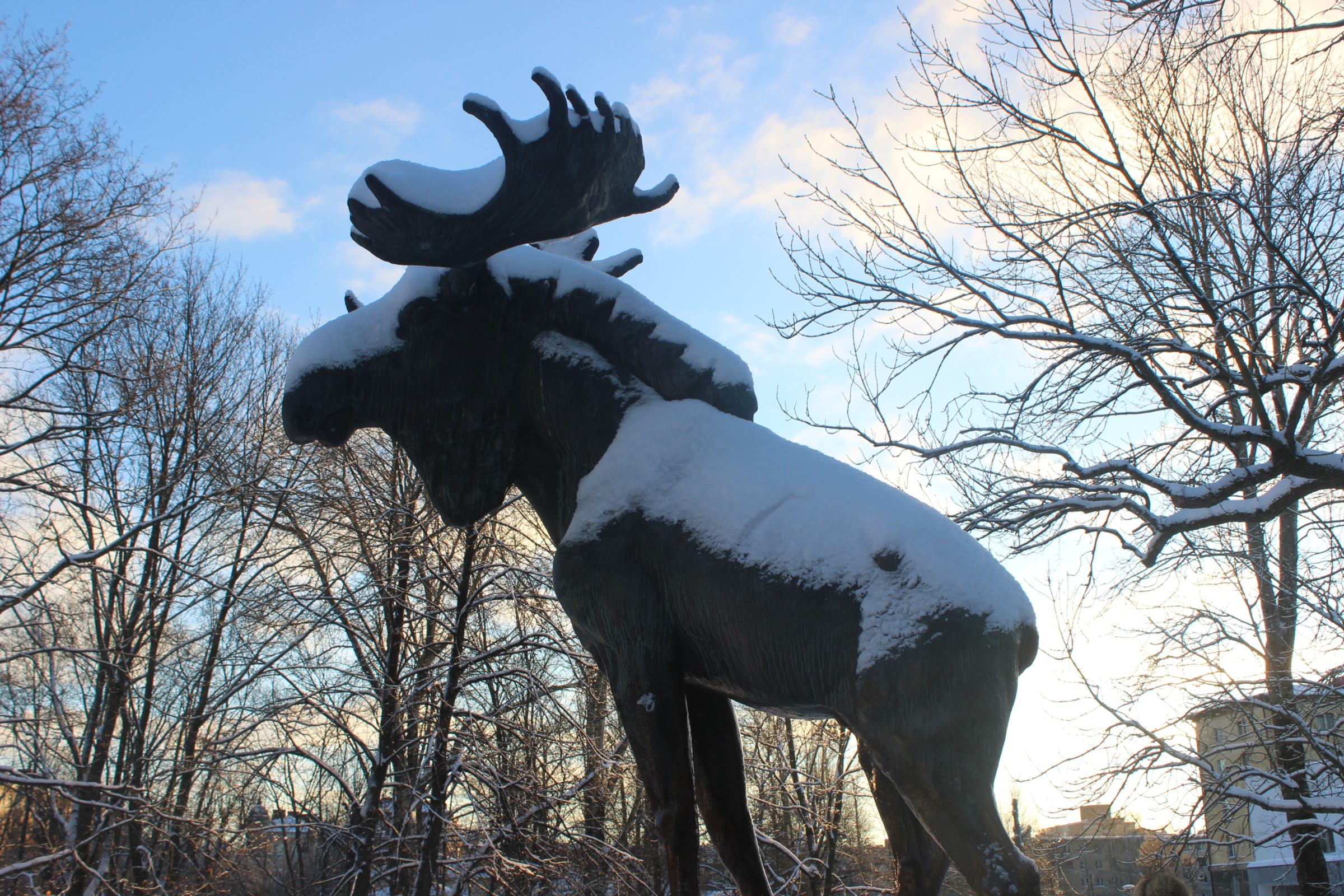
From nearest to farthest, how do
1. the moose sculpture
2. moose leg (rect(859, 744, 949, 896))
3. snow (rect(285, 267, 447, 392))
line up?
the moose sculpture
moose leg (rect(859, 744, 949, 896))
snow (rect(285, 267, 447, 392))

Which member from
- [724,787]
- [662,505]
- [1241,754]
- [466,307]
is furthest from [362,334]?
[1241,754]

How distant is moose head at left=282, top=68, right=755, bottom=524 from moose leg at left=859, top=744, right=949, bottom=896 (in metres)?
1.27

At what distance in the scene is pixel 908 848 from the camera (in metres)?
2.05

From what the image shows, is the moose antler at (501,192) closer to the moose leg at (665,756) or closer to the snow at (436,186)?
the snow at (436,186)

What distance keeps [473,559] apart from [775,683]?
31.4 feet

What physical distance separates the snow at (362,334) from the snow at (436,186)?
0.21m

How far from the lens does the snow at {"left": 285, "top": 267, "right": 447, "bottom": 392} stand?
2672 millimetres

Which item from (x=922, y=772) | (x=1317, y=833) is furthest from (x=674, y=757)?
(x=1317, y=833)

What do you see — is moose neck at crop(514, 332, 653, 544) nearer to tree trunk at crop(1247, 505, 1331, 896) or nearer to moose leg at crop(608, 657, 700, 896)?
moose leg at crop(608, 657, 700, 896)

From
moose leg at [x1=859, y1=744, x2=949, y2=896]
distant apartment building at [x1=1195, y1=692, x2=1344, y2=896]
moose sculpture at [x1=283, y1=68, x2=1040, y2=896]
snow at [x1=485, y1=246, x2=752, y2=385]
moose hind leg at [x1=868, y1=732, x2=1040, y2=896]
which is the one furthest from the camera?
distant apartment building at [x1=1195, y1=692, x2=1344, y2=896]

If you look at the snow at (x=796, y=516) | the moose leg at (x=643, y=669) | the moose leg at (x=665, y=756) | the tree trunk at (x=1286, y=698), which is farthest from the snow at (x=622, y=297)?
the tree trunk at (x=1286, y=698)

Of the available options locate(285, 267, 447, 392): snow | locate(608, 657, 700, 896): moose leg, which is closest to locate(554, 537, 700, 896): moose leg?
locate(608, 657, 700, 896): moose leg

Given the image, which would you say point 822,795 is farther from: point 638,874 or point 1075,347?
point 1075,347

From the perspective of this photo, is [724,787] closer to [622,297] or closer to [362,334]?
[622,297]
